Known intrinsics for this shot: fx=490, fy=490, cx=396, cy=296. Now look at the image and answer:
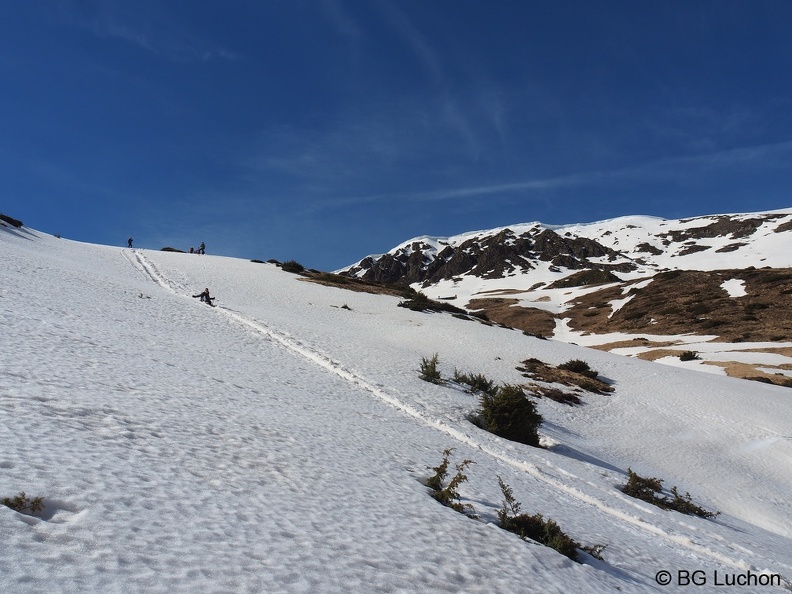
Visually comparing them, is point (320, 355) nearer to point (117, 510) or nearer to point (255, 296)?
point (117, 510)

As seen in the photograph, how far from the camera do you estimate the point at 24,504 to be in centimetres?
390

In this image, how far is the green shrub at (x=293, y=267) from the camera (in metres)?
49.5

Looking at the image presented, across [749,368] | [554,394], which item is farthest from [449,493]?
[749,368]

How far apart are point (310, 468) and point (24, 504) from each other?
3.49 meters

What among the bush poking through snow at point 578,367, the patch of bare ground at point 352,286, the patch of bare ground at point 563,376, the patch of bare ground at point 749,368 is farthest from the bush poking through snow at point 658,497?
the patch of bare ground at point 352,286

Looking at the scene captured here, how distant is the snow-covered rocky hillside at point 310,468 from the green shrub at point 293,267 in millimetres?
28793

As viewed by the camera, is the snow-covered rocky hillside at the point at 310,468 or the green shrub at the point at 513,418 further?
the green shrub at the point at 513,418

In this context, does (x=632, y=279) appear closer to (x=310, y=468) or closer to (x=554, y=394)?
(x=554, y=394)

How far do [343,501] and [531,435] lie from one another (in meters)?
8.65

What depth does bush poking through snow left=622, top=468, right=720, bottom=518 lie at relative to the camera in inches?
420

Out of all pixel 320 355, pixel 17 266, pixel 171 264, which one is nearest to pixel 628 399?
pixel 320 355

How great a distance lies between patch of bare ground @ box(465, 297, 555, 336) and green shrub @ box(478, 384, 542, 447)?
4161 centimetres

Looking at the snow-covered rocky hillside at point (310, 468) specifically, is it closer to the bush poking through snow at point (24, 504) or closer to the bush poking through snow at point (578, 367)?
the bush poking through snow at point (24, 504)

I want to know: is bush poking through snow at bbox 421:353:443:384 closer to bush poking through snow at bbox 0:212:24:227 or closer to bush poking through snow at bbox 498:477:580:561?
bush poking through snow at bbox 498:477:580:561
